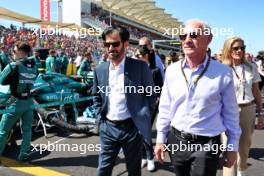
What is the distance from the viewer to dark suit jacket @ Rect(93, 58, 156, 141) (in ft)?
12.1

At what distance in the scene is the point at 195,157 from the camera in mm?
2850

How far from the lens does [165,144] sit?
3086 mm

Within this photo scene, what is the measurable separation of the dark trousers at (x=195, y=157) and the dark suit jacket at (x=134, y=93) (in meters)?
0.74

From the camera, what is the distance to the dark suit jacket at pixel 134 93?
3.69 m

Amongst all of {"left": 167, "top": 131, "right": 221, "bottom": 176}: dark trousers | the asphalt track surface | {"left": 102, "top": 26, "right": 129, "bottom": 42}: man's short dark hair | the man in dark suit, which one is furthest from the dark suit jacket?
the asphalt track surface

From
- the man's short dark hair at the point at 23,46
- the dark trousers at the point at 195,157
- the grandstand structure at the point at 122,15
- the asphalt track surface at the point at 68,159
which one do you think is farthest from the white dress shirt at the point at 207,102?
the grandstand structure at the point at 122,15

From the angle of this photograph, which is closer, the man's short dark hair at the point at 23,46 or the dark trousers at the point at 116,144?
the dark trousers at the point at 116,144

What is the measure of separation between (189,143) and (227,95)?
433 mm

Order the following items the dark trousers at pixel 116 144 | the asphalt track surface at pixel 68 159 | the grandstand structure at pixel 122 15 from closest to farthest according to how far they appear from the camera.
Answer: the dark trousers at pixel 116 144 → the asphalt track surface at pixel 68 159 → the grandstand structure at pixel 122 15

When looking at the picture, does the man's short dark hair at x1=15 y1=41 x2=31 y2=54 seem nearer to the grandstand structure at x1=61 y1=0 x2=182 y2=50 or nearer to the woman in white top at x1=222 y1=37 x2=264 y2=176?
the woman in white top at x1=222 y1=37 x2=264 y2=176

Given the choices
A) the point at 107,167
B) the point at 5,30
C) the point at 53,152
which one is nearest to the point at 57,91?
the point at 53,152

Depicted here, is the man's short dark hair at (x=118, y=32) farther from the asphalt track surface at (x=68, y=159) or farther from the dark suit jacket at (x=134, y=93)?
the asphalt track surface at (x=68, y=159)

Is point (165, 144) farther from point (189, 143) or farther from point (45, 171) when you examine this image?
point (45, 171)

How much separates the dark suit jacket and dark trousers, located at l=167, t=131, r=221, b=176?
738 mm
